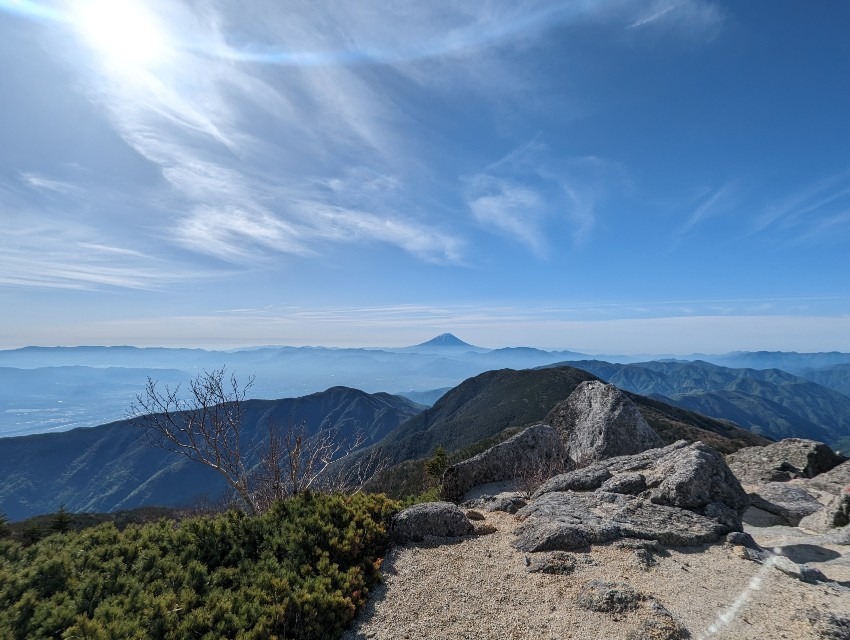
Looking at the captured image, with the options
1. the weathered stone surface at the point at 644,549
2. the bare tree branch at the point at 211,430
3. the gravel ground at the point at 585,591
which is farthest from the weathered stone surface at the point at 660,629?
the bare tree branch at the point at 211,430

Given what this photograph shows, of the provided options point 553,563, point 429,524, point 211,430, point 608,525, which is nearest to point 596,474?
point 608,525

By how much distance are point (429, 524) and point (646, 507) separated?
626cm

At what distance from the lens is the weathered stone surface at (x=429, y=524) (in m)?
11.1

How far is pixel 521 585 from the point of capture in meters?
8.42

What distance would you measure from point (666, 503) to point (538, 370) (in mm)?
176243

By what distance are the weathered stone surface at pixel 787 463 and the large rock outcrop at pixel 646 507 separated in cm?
955

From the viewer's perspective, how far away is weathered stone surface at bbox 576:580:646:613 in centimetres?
731

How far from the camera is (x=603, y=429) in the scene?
2375cm

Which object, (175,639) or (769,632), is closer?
(175,639)

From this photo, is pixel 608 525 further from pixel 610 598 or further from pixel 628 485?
pixel 628 485

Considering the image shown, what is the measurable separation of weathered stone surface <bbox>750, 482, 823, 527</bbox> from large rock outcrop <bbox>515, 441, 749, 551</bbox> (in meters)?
3.49

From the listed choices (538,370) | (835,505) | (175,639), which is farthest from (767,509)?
(538,370)

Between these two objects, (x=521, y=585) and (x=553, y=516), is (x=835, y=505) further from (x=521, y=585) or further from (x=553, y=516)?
Result: (x=521, y=585)

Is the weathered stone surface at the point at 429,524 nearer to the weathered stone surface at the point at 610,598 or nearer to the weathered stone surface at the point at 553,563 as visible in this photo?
the weathered stone surface at the point at 553,563
